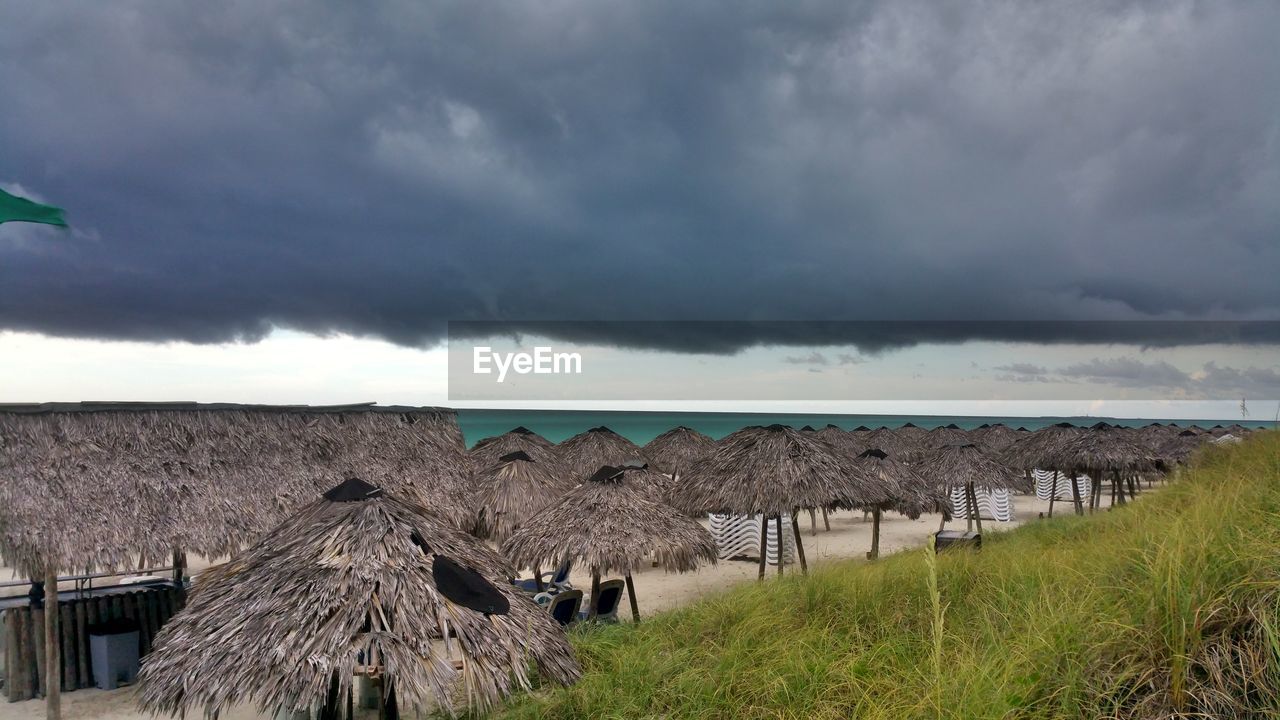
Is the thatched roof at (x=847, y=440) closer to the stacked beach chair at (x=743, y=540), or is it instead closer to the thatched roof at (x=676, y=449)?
the thatched roof at (x=676, y=449)

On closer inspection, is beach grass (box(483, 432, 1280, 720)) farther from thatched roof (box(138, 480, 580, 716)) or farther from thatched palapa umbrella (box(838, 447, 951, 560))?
thatched palapa umbrella (box(838, 447, 951, 560))

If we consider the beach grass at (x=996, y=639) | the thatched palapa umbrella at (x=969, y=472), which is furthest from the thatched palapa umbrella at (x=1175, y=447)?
the beach grass at (x=996, y=639)

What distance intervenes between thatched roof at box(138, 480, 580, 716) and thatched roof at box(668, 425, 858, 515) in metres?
8.10

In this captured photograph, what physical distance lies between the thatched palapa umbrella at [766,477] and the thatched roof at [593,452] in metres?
8.94

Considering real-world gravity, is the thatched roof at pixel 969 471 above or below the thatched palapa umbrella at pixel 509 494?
below

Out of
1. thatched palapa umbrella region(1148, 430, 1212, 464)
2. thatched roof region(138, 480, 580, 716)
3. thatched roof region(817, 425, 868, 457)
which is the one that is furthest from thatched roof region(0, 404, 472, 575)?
thatched roof region(817, 425, 868, 457)

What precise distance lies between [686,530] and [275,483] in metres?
5.84

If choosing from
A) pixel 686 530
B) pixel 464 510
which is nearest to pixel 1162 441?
pixel 686 530

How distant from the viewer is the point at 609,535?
1105 cm

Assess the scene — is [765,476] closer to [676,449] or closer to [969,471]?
[969,471]

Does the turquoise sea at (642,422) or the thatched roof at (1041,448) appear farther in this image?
the turquoise sea at (642,422)

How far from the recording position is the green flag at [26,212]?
46.5 ft

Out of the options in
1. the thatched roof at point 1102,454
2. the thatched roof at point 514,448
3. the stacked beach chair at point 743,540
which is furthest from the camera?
the thatched roof at point 1102,454

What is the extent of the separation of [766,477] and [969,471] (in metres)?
10.2
